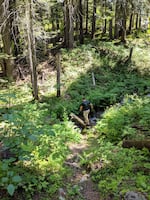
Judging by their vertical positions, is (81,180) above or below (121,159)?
below

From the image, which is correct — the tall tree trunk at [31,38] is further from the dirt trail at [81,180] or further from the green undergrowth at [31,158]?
the dirt trail at [81,180]

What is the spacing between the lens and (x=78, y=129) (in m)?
11.1

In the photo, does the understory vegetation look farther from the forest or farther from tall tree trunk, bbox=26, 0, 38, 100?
tall tree trunk, bbox=26, 0, 38, 100

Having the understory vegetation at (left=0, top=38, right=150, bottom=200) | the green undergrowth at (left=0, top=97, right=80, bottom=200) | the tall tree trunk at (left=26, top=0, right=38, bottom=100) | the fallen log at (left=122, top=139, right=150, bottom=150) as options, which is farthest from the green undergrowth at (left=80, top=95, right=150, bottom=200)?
the tall tree trunk at (left=26, top=0, right=38, bottom=100)

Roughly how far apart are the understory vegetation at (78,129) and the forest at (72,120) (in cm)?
2

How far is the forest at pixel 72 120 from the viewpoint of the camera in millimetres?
5297

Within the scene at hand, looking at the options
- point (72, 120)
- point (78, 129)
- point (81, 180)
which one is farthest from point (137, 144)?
point (72, 120)

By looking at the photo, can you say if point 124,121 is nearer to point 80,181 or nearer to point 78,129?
point 78,129

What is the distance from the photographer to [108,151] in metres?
7.57

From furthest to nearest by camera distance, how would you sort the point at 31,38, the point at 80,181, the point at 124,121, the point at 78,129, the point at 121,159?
1. the point at 31,38
2. the point at 78,129
3. the point at 124,121
4. the point at 121,159
5. the point at 80,181

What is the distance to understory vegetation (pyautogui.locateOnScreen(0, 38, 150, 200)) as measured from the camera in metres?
4.80

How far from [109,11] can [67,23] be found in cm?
818

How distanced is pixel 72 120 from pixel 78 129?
1.59 m

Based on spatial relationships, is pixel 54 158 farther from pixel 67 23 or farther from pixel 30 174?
pixel 67 23
